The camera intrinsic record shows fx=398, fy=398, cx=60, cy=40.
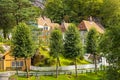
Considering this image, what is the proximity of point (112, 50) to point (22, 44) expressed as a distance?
112 ft

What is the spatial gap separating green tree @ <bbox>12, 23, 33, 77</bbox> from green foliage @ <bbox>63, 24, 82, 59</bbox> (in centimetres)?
792

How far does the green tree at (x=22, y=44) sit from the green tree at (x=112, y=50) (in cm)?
3207

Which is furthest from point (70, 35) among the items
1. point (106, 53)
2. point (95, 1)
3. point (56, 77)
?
point (95, 1)

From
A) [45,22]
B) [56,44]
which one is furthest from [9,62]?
[45,22]

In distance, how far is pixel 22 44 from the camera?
75062 millimetres

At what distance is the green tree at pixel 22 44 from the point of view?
74875mm

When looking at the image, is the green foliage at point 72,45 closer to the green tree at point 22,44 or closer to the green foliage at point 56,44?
the green foliage at point 56,44

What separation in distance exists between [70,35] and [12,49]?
12.5 m

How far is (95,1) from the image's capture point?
124875mm

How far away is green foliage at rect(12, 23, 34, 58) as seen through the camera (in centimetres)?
7482

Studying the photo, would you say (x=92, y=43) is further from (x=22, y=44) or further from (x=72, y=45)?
(x=22, y=44)

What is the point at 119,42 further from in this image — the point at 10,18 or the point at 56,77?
the point at 10,18

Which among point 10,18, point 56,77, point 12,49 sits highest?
point 10,18

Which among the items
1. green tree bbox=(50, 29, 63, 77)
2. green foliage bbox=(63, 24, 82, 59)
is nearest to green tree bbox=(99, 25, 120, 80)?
green tree bbox=(50, 29, 63, 77)
